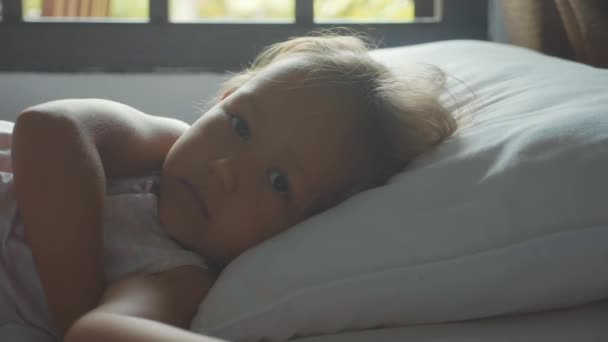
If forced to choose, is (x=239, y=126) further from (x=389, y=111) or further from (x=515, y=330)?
(x=515, y=330)

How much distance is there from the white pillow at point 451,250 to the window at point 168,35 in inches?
44.1

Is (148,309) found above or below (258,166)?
below

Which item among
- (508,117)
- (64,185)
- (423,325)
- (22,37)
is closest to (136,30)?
(22,37)

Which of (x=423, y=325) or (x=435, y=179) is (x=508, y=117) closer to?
(x=435, y=179)

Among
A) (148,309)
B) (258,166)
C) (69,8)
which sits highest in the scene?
(69,8)

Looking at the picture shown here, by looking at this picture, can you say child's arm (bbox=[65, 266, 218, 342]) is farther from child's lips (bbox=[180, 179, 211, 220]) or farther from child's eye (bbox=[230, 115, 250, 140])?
child's eye (bbox=[230, 115, 250, 140])

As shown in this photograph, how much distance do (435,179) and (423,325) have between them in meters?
0.15

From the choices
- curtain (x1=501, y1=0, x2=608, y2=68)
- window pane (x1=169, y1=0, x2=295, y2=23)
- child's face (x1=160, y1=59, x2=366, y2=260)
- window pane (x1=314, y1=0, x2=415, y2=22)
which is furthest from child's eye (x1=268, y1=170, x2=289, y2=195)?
window pane (x1=169, y1=0, x2=295, y2=23)

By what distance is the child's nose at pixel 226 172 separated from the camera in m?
0.92

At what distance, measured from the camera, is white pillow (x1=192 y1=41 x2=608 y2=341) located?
2.32 ft

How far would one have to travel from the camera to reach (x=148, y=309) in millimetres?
792

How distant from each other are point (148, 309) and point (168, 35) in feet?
3.88

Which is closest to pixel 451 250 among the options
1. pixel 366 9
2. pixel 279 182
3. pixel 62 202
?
pixel 279 182

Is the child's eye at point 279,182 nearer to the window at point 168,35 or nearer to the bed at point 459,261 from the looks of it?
the bed at point 459,261
